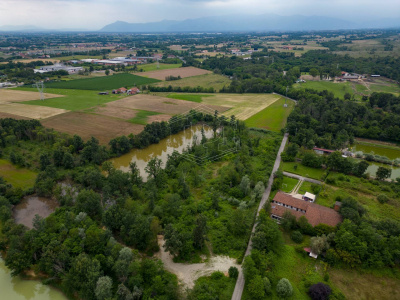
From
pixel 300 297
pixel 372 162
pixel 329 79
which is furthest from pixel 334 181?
pixel 329 79

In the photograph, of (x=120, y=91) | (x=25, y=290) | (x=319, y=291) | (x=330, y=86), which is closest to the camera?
(x=319, y=291)

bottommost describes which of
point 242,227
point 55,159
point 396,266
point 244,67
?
point 396,266

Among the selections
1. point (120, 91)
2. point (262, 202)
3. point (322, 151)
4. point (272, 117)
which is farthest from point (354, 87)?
point (120, 91)

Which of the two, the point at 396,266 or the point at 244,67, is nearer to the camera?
the point at 396,266

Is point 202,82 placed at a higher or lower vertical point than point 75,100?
higher

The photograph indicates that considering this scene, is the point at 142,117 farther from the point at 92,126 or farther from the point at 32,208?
the point at 32,208

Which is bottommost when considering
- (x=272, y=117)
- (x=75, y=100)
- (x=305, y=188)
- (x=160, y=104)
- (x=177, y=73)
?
(x=305, y=188)

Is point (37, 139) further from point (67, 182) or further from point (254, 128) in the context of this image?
point (254, 128)

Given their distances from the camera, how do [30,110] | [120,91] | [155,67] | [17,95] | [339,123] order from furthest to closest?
1. [155,67]
2. [120,91]
3. [17,95]
4. [30,110]
5. [339,123]
